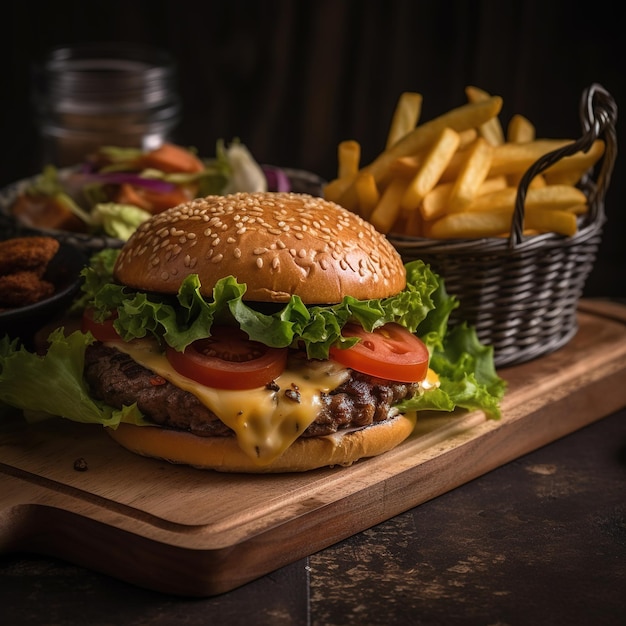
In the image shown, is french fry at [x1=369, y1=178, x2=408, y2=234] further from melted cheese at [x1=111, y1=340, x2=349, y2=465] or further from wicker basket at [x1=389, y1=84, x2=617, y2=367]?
melted cheese at [x1=111, y1=340, x2=349, y2=465]

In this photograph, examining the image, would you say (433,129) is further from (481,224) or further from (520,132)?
(520,132)

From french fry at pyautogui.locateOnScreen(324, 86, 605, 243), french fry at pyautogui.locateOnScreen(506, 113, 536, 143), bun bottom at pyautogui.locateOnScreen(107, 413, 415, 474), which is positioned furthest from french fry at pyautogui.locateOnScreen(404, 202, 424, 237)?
bun bottom at pyautogui.locateOnScreen(107, 413, 415, 474)

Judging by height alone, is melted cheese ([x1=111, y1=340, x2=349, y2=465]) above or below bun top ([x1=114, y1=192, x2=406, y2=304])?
below

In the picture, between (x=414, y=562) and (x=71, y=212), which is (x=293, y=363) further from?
(x=71, y=212)

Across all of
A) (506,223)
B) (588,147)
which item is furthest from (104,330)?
(588,147)

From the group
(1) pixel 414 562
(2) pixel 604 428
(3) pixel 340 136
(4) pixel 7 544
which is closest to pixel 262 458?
(1) pixel 414 562

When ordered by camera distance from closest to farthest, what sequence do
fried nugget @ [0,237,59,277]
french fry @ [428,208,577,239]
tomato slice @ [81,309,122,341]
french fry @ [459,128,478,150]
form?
tomato slice @ [81,309,122,341]
fried nugget @ [0,237,59,277]
french fry @ [428,208,577,239]
french fry @ [459,128,478,150]

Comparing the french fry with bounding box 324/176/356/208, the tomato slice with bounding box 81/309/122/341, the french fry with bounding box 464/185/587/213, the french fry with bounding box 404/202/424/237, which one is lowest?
the tomato slice with bounding box 81/309/122/341

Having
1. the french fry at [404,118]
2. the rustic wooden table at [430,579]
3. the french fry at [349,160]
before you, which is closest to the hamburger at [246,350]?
the rustic wooden table at [430,579]
